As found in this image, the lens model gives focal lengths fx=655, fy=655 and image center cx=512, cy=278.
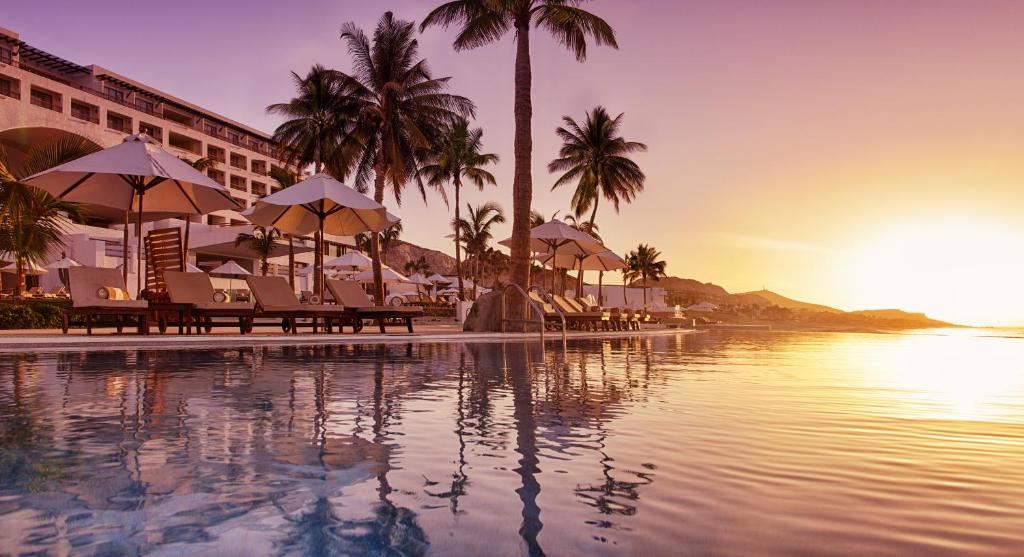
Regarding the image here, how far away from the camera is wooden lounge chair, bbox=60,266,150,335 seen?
11031mm

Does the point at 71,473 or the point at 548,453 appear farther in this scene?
the point at 548,453

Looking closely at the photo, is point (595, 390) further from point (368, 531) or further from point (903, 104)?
point (903, 104)

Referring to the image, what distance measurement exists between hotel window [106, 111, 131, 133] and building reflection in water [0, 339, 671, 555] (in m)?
55.8

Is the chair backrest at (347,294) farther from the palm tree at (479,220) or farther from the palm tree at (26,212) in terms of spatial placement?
the palm tree at (479,220)

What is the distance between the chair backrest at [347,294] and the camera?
14188 mm

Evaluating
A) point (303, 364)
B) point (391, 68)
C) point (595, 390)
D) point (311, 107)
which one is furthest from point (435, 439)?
point (311, 107)

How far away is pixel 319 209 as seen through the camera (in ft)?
51.8

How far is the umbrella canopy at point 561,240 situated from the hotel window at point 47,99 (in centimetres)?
4142

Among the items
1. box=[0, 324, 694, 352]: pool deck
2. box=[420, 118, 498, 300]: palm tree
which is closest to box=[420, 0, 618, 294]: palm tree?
box=[0, 324, 694, 352]: pool deck

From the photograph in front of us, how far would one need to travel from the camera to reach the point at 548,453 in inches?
127

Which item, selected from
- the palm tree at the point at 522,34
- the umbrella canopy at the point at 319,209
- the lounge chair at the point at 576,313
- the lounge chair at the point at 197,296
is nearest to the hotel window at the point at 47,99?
the umbrella canopy at the point at 319,209

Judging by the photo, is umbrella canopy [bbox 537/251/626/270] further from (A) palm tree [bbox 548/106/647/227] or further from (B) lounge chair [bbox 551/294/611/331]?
(A) palm tree [bbox 548/106/647/227]

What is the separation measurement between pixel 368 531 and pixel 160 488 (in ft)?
3.20

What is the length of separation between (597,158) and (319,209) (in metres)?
25.5
